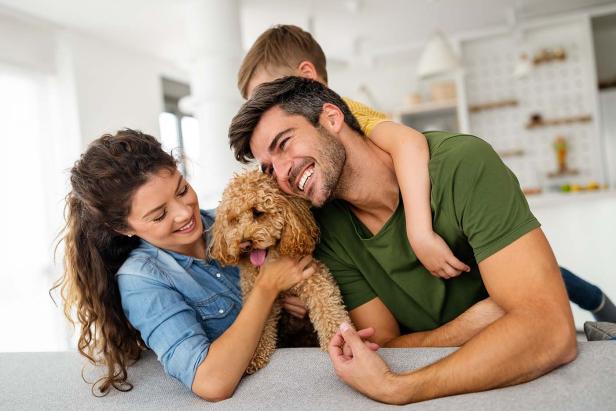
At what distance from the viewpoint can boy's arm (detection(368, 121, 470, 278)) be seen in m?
1.39

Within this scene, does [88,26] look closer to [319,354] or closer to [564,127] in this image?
[319,354]

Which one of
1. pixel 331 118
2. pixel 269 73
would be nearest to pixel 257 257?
pixel 331 118

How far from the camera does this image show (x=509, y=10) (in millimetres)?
6156

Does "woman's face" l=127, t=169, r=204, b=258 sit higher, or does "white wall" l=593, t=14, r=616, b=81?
"white wall" l=593, t=14, r=616, b=81

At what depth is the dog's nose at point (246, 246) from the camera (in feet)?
5.27

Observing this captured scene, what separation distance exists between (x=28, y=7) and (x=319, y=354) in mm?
4567

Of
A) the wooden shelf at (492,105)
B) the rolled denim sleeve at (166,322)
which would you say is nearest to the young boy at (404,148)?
the rolled denim sleeve at (166,322)

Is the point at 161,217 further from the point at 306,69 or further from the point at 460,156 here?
the point at 306,69

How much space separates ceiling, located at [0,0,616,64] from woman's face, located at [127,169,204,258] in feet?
11.8

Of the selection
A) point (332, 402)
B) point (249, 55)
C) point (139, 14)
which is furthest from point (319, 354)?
point (139, 14)

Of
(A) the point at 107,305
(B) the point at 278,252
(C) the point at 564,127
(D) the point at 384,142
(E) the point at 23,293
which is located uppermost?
(C) the point at 564,127

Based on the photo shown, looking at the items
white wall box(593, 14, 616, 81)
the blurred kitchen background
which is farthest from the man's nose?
white wall box(593, 14, 616, 81)

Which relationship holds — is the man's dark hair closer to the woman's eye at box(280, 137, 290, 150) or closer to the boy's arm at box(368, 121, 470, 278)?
the woman's eye at box(280, 137, 290, 150)

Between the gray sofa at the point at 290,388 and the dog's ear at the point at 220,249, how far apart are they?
0.34m
